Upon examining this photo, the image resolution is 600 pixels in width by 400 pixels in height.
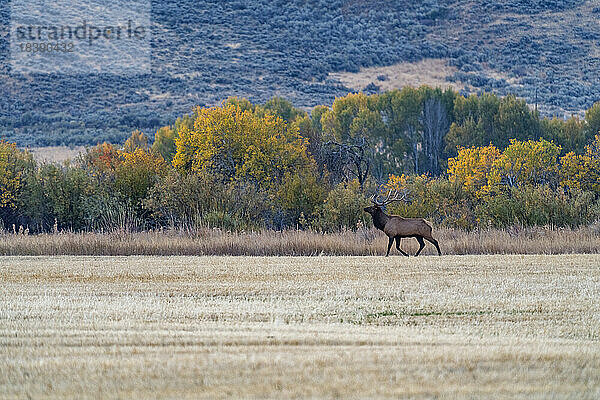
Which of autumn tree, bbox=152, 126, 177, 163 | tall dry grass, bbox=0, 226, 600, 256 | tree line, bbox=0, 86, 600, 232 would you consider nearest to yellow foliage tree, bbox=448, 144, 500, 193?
tree line, bbox=0, 86, 600, 232

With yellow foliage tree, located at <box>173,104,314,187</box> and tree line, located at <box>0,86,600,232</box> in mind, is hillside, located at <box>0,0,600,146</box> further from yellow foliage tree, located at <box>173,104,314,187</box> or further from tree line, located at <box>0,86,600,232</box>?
yellow foliage tree, located at <box>173,104,314,187</box>

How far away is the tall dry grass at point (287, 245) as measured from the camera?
2223cm

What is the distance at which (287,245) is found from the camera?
74.1 feet

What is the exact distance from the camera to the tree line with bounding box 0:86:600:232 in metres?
28.7

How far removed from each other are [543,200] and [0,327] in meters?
21.8

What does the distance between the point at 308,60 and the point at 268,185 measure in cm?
5289

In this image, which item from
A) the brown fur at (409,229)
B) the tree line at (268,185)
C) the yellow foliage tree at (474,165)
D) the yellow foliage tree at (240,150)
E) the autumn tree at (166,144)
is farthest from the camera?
the autumn tree at (166,144)

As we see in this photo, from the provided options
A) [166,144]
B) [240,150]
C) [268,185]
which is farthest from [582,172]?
[166,144]

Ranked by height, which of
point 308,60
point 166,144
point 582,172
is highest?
point 308,60

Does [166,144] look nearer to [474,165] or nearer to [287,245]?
[474,165]

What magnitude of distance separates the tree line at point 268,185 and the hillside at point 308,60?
23706 mm

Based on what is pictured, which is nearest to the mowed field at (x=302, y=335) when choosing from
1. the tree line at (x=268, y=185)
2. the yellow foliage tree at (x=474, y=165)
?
the tree line at (x=268, y=185)

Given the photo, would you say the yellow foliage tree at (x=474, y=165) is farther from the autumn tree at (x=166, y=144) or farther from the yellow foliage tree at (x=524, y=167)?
the autumn tree at (x=166, y=144)

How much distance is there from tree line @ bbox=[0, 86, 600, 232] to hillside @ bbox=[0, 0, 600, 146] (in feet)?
77.8
